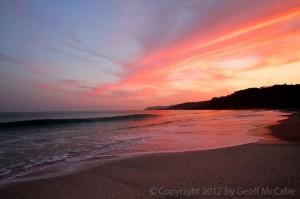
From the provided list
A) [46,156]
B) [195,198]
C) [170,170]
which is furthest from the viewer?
[46,156]

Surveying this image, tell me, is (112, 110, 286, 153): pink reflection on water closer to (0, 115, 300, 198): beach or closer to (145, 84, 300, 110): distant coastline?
(0, 115, 300, 198): beach

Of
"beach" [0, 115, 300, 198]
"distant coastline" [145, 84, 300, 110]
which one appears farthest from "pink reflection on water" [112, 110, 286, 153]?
"distant coastline" [145, 84, 300, 110]

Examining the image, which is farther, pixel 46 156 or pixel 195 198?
pixel 46 156

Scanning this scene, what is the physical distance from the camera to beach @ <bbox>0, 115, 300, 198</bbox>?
4098mm

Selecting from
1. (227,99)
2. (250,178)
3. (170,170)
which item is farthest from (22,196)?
(227,99)

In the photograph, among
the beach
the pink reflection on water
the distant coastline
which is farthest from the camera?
the distant coastline

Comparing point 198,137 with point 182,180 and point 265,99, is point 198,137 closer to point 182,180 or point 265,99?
point 182,180

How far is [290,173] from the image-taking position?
15.8 ft

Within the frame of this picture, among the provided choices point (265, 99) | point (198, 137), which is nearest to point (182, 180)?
point (198, 137)

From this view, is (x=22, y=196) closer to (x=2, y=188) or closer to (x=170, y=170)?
(x=2, y=188)

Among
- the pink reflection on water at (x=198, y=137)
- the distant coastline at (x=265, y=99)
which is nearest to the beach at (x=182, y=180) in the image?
the pink reflection on water at (x=198, y=137)

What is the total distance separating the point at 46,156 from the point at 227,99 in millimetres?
158922

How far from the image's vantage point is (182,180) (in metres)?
4.80

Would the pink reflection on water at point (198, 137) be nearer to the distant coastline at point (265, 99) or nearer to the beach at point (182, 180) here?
the beach at point (182, 180)
